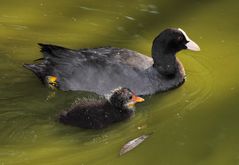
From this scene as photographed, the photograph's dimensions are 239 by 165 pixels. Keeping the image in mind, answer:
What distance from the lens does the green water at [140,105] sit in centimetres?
616

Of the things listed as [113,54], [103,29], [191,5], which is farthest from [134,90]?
[191,5]

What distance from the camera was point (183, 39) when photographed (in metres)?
7.74

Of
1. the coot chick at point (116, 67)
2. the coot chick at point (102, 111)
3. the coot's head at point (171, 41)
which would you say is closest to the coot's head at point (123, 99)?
the coot chick at point (102, 111)

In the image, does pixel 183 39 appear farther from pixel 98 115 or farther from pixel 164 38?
pixel 98 115

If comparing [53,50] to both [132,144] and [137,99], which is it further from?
[132,144]

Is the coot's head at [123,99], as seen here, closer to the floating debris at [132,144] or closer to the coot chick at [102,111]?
the coot chick at [102,111]

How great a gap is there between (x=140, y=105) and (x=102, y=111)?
64cm

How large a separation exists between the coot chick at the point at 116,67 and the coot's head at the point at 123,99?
62 cm

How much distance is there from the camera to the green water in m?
6.16

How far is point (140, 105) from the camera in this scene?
7164 millimetres

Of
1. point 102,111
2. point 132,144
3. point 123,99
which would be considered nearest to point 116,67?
point 123,99

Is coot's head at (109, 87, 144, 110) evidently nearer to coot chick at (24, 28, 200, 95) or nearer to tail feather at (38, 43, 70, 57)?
coot chick at (24, 28, 200, 95)

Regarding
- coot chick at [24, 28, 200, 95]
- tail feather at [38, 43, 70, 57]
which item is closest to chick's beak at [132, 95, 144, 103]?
coot chick at [24, 28, 200, 95]

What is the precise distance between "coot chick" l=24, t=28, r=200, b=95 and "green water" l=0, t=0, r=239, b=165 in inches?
6.4
